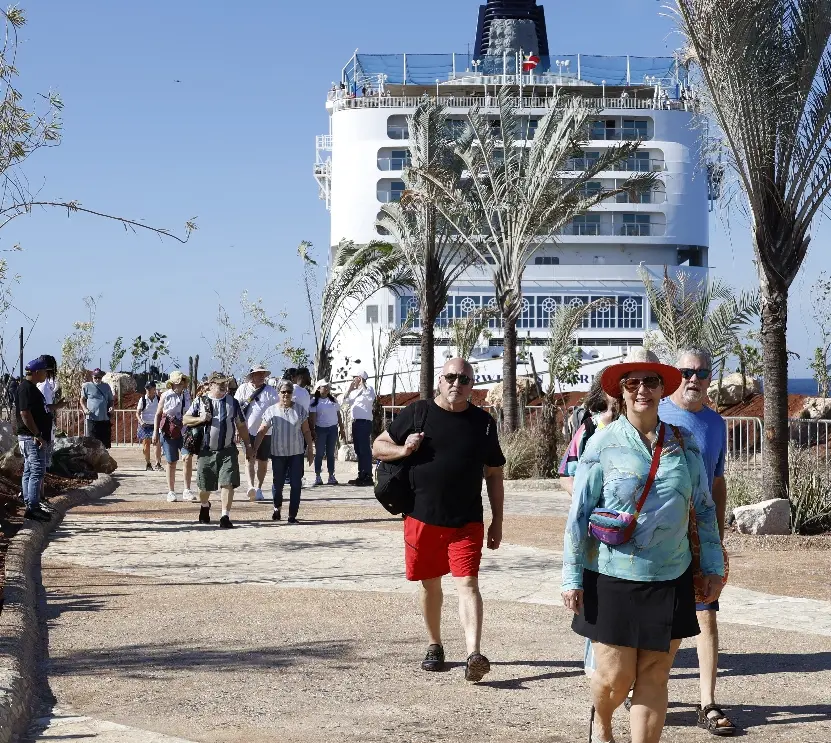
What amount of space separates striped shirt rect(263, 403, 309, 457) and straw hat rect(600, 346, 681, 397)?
8966mm

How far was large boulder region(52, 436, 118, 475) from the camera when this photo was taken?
59.3 feet

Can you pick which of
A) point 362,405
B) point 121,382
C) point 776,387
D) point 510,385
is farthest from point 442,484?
point 121,382

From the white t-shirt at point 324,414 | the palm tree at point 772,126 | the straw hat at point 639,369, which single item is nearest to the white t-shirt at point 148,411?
the white t-shirt at point 324,414

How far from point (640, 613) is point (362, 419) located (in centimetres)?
1443

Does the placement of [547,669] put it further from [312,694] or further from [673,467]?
[673,467]

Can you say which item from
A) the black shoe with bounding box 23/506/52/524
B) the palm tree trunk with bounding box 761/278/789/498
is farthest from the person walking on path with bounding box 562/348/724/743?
the black shoe with bounding box 23/506/52/524

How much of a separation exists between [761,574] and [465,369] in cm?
460

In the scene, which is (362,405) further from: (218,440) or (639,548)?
(639,548)

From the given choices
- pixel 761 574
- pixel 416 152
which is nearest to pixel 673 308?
pixel 416 152

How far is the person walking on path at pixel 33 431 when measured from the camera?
12.0 m

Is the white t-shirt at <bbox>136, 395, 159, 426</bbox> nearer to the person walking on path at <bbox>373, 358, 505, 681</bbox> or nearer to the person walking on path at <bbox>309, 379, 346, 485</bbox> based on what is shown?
the person walking on path at <bbox>309, 379, 346, 485</bbox>

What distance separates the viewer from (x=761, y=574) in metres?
10.1

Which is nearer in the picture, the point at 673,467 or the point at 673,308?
the point at 673,467

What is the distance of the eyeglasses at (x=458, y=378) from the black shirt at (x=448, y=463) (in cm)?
19
